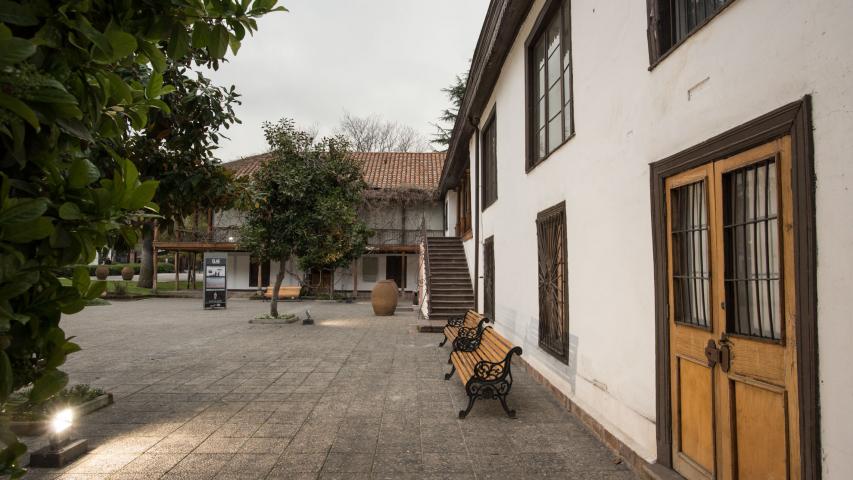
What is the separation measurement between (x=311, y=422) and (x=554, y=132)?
14.4ft

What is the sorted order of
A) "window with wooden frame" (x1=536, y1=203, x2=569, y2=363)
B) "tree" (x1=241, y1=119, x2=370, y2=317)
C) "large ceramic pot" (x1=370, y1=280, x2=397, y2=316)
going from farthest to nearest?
"large ceramic pot" (x1=370, y1=280, x2=397, y2=316) < "tree" (x1=241, y1=119, x2=370, y2=317) < "window with wooden frame" (x1=536, y1=203, x2=569, y2=363)

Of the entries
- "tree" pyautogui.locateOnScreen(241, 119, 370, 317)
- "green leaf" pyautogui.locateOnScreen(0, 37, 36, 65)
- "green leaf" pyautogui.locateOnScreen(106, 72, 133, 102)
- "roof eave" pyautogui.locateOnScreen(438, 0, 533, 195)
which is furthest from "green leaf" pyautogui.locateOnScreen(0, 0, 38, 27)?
"tree" pyautogui.locateOnScreen(241, 119, 370, 317)

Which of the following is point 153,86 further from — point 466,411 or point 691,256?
point 466,411

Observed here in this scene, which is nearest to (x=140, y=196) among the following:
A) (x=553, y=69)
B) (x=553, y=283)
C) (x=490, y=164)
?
(x=553, y=283)

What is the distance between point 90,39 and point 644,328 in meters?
3.71

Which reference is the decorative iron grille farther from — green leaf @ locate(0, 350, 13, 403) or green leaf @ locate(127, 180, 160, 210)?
green leaf @ locate(0, 350, 13, 403)

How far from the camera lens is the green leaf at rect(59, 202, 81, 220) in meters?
1.10

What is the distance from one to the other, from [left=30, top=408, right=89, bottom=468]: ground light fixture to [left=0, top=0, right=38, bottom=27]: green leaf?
3856 millimetres

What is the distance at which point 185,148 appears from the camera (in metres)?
5.08

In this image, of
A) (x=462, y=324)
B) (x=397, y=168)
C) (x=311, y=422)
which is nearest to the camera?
(x=311, y=422)

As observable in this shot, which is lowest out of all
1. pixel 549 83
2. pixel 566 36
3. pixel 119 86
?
pixel 119 86

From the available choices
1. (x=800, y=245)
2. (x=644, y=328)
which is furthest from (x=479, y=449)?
(x=800, y=245)

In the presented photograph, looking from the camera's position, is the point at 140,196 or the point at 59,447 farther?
the point at 59,447

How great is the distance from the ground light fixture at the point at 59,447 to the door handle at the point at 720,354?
4491 millimetres
